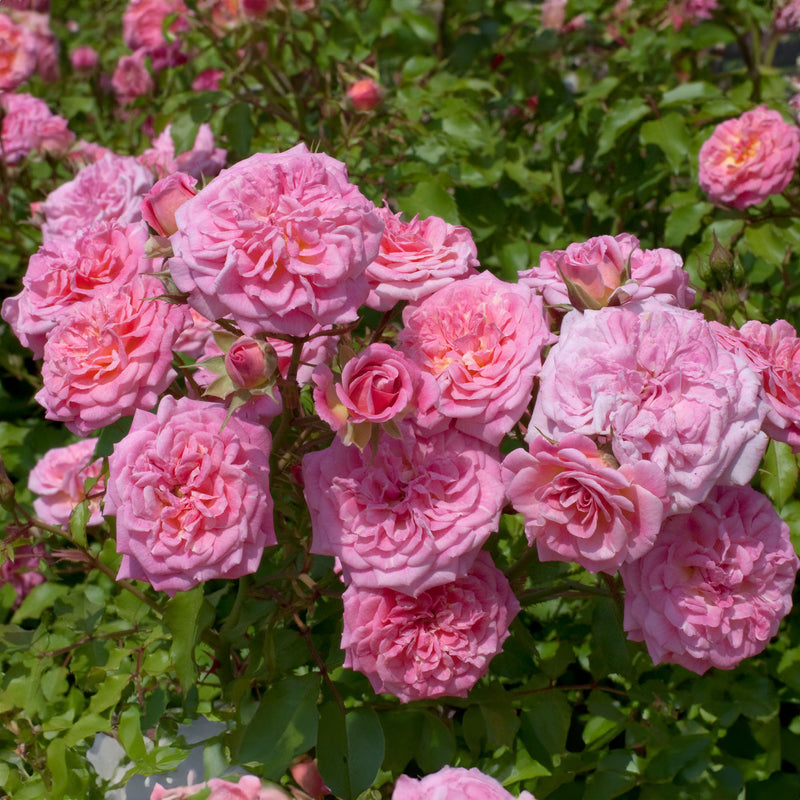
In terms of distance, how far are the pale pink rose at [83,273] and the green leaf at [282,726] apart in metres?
0.54

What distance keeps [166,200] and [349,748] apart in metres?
0.70

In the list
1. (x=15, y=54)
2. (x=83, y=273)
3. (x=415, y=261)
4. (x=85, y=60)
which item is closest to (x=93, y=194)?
(x=83, y=273)

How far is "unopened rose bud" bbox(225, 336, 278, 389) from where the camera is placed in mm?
880

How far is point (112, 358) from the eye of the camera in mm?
1007

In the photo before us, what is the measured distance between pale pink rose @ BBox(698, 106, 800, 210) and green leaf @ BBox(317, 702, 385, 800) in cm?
121

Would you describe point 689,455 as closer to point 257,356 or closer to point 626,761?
point 257,356

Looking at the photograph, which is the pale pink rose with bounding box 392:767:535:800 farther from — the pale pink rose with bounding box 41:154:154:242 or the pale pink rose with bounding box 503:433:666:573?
the pale pink rose with bounding box 41:154:154:242

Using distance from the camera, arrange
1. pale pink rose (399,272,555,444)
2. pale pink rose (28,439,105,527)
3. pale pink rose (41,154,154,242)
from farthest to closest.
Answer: pale pink rose (28,439,105,527) < pale pink rose (41,154,154,242) < pale pink rose (399,272,555,444)

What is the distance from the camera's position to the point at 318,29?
2561mm

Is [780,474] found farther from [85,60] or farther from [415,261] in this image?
[85,60]

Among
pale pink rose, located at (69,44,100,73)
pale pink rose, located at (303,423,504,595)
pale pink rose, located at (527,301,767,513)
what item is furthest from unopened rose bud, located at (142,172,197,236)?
pale pink rose, located at (69,44,100,73)

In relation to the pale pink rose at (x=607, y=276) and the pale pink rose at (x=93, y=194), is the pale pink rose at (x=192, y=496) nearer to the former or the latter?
the pale pink rose at (x=607, y=276)

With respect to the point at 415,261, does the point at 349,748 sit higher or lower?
lower

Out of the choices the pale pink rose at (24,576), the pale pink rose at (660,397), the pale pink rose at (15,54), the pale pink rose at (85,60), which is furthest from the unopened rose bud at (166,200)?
the pale pink rose at (85,60)
